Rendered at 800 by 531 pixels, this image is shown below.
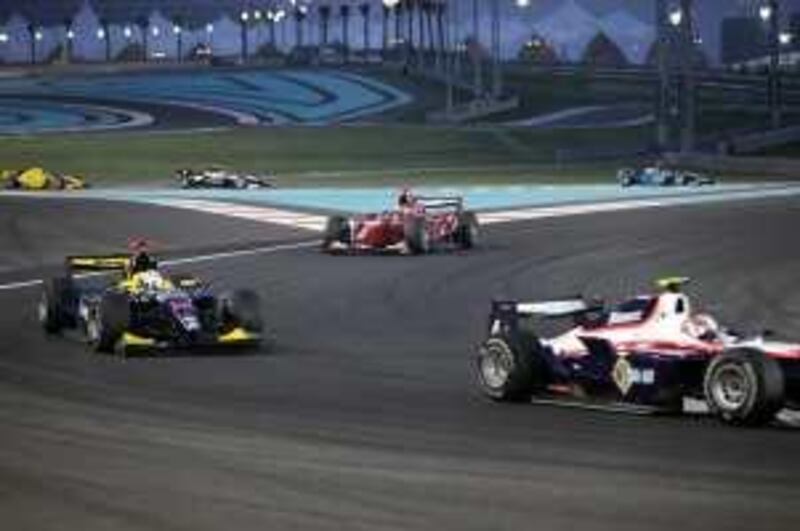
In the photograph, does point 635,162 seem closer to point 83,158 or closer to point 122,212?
point 83,158

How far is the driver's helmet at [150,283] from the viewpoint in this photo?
19.8 meters

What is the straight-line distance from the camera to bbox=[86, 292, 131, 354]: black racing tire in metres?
19.4

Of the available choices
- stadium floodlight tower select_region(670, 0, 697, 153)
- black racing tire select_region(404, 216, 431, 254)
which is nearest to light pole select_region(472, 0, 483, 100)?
stadium floodlight tower select_region(670, 0, 697, 153)

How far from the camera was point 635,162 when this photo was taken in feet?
280

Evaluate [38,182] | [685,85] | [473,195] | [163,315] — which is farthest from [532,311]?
[685,85]

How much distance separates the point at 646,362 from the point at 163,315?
745cm

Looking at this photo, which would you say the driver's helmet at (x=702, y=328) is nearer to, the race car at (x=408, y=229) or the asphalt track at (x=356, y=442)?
the asphalt track at (x=356, y=442)

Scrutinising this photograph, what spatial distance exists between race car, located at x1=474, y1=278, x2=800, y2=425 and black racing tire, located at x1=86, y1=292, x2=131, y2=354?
18.0 feet

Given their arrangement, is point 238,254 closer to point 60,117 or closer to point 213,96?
point 60,117

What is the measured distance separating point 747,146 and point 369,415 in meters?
75.3

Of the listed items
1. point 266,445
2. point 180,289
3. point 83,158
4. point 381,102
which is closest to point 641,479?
point 266,445

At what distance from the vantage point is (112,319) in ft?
63.8

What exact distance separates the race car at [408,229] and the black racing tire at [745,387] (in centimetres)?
2167

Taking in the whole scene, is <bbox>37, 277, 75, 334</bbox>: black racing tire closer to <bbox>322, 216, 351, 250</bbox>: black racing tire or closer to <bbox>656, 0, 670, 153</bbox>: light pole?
<bbox>322, 216, 351, 250</bbox>: black racing tire
